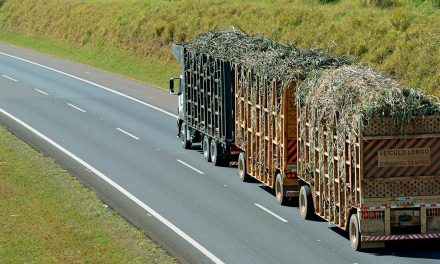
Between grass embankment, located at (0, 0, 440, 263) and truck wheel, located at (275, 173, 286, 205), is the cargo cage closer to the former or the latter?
truck wheel, located at (275, 173, 286, 205)

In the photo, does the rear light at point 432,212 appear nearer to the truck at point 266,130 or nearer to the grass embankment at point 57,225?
the truck at point 266,130

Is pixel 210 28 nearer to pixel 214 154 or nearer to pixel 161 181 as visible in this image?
pixel 214 154

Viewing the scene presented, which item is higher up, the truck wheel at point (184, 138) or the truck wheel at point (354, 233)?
the truck wheel at point (354, 233)

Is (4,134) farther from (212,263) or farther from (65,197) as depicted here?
(212,263)

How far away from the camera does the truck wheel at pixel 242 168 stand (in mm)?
34062

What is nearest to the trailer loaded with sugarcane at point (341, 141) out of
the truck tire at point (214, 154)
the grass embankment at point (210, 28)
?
the truck tire at point (214, 154)

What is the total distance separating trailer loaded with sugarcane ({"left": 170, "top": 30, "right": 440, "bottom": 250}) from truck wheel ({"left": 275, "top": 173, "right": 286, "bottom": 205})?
0.10ft

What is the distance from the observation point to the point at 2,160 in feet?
123

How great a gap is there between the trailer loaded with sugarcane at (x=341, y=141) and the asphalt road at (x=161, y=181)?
0.66 m

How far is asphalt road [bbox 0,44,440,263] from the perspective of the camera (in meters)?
25.8

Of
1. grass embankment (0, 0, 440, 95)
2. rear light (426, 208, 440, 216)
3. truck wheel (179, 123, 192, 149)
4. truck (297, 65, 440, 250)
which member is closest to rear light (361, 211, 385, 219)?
truck (297, 65, 440, 250)

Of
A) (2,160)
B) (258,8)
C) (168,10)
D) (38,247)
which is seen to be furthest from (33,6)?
(38,247)

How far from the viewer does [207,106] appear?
123 ft

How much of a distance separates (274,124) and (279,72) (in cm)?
167
